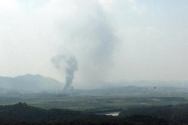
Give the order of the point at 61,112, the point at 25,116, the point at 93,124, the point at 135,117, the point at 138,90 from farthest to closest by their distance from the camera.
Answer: the point at 138,90
the point at 61,112
the point at 25,116
the point at 135,117
the point at 93,124

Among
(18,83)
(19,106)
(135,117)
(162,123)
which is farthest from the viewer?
(18,83)

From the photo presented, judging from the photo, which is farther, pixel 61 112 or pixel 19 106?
pixel 19 106

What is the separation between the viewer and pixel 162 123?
856 inches

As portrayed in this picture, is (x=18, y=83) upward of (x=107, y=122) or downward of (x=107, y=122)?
upward

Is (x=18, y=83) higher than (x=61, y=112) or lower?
higher

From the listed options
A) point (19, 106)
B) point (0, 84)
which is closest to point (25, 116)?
point (19, 106)

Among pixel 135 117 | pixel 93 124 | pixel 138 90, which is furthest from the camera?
pixel 138 90

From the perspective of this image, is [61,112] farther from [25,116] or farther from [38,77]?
[38,77]

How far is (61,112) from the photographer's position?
2983 centimetres

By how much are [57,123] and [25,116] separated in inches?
331

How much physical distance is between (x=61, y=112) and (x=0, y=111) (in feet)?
26.4

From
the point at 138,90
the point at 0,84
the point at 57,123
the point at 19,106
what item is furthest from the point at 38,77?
the point at 57,123

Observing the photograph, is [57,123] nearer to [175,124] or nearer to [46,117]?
[46,117]

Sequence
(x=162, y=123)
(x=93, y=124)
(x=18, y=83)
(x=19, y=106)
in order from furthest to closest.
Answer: (x=18, y=83) → (x=19, y=106) → (x=162, y=123) → (x=93, y=124)
